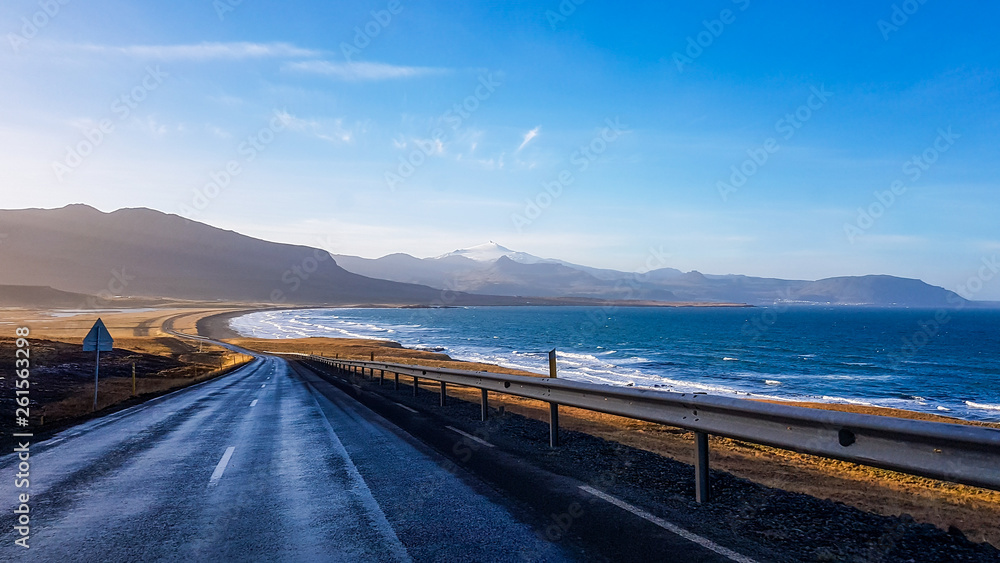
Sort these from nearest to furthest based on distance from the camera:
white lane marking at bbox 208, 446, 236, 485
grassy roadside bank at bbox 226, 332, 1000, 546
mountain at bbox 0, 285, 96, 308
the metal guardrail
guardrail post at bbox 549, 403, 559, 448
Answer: the metal guardrail < grassy roadside bank at bbox 226, 332, 1000, 546 < white lane marking at bbox 208, 446, 236, 485 < guardrail post at bbox 549, 403, 559, 448 < mountain at bbox 0, 285, 96, 308

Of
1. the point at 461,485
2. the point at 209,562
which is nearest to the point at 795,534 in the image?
the point at 461,485

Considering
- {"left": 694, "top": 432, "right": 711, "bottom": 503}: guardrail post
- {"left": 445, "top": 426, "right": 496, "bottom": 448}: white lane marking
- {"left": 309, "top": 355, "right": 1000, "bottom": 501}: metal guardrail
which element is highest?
{"left": 309, "top": 355, "right": 1000, "bottom": 501}: metal guardrail

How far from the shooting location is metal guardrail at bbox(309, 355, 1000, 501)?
3703mm

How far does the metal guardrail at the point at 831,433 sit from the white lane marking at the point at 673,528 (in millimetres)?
813

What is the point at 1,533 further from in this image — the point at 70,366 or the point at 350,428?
the point at 70,366

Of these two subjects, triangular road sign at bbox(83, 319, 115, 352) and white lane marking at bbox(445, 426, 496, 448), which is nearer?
white lane marking at bbox(445, 426, 496, 448)

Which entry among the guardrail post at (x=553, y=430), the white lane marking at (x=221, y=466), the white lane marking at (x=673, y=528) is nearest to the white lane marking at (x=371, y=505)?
the white lane marking at (x=221, y=466)

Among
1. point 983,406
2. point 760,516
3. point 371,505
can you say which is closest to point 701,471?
point 760,516

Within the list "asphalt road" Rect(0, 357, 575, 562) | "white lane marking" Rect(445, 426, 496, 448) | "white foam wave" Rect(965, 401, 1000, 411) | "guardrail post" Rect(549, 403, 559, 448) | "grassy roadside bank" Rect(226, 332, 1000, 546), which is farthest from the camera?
"white foam wave" Rect(965, 401, 1000, 411)

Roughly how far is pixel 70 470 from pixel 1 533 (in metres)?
2.98

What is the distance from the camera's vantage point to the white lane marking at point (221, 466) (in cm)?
688

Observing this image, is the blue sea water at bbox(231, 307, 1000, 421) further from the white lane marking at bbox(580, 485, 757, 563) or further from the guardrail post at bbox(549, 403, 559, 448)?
the white lane marking at bbox(580, 485, 757, 563)

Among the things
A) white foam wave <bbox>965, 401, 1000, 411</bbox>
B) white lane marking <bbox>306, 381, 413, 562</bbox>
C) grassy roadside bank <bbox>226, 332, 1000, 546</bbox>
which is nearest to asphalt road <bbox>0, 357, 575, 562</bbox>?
white lane marking <bbox>306, 381, 413, 562</bbox>

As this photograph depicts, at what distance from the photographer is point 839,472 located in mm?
8461
